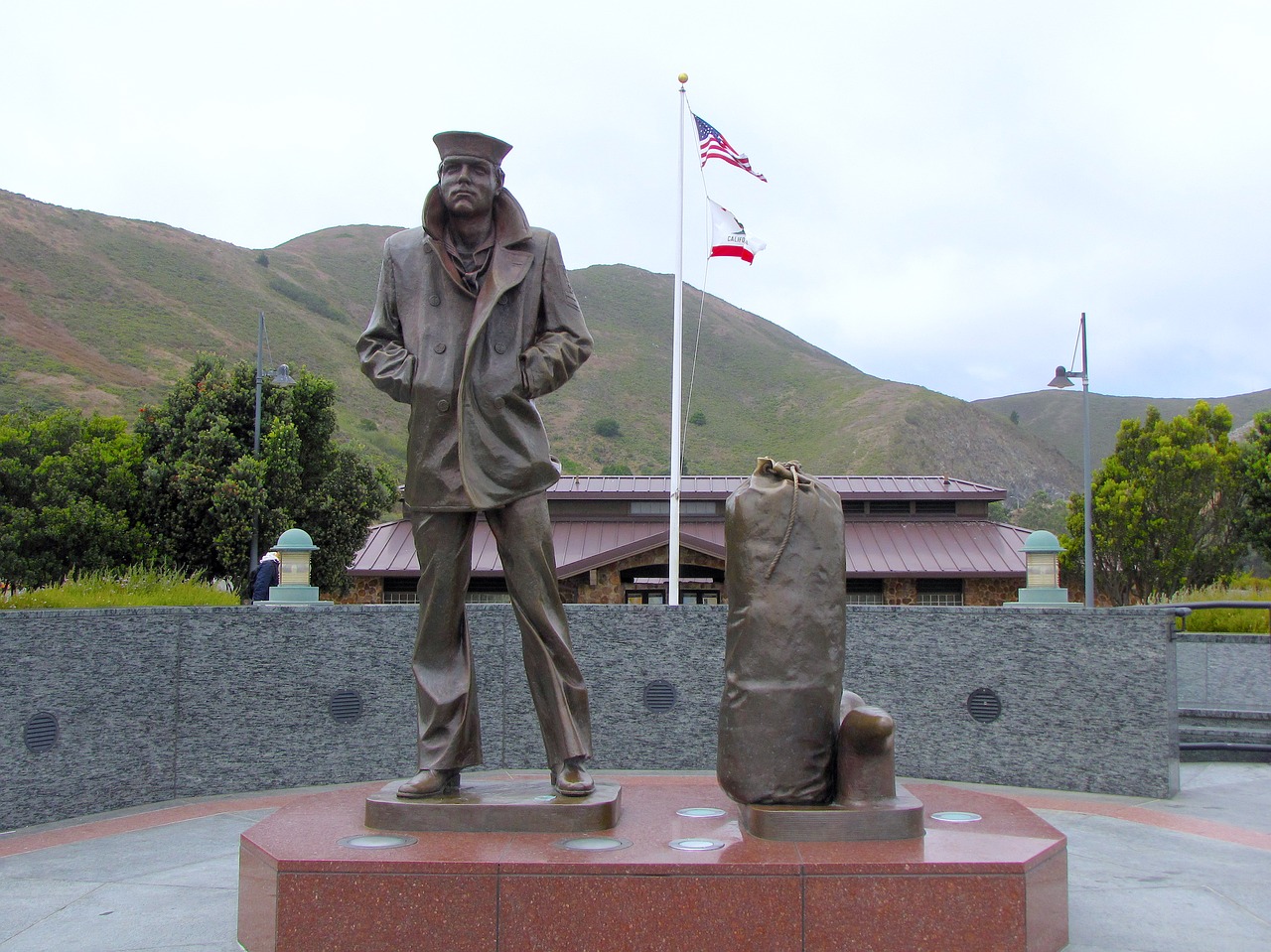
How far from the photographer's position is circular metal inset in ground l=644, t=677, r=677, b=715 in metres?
7.61

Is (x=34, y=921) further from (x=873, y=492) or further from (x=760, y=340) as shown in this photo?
(x=760, y=340)

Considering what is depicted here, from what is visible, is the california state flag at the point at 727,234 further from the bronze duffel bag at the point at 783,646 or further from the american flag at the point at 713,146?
the bronze duffel bag at the point at 783,646

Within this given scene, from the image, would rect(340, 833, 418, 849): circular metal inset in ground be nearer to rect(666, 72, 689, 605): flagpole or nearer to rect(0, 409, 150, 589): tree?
rect(666, 72, 689, 605): flagpole

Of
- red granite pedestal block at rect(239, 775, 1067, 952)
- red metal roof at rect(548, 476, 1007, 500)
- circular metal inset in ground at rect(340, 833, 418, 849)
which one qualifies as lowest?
red granite pedestal block at rect(239, 775, 1067, 952)

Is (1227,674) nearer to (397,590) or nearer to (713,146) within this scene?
(713,146)

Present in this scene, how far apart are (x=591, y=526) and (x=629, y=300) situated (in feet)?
300

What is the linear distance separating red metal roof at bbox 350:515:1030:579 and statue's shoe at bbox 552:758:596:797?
63.8ft

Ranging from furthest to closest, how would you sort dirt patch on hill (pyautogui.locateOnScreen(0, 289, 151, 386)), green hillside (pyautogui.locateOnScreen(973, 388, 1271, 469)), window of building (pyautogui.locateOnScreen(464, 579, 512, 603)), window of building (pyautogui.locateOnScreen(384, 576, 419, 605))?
1. green hillside (pyautogui.locateOnScreen(973, 388, 1271, 469))
2. dirt patch on hill (pyautogui.locateOnScreen(0, 289, 151, 386))
3. window of building (pyautogui.locateOnScreen(384, 576, 419, 605))
4. window of building (pyautogui.locateOnScreen(464, 579, 512, 603))

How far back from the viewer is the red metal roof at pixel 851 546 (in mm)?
24406

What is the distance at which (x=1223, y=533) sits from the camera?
35.9 m

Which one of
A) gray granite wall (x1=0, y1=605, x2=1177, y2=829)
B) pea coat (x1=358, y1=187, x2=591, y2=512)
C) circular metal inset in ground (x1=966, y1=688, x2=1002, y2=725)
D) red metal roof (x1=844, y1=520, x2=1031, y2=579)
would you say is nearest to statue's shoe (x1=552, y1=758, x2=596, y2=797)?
pea coat (x1=358, y1=187, x2=591, y2=512)

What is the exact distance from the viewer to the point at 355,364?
271 ft

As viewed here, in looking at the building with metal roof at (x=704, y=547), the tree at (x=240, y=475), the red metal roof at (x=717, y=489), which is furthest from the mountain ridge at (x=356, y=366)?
the building with metal roof at (x=704, y=547)

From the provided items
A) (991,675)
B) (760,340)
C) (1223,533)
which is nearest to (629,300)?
(760,340)
